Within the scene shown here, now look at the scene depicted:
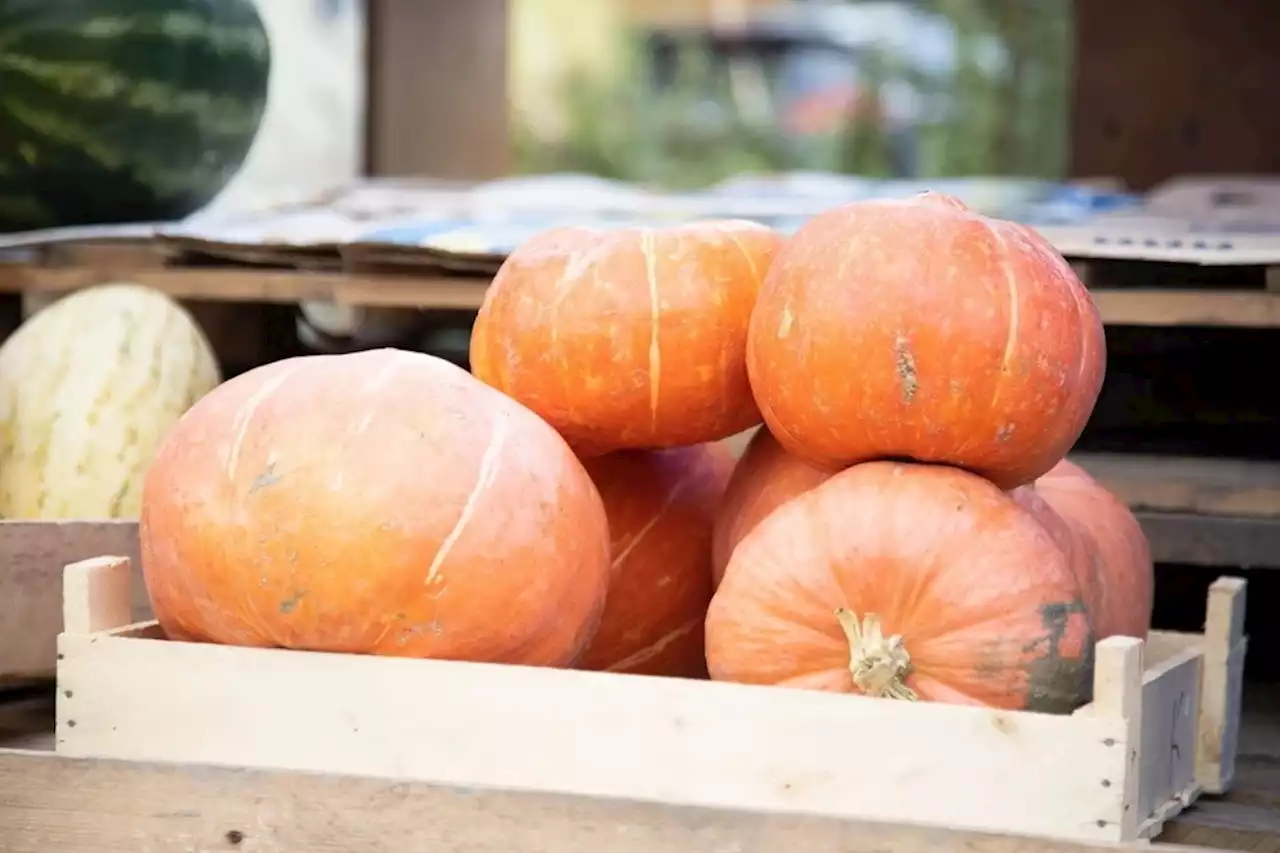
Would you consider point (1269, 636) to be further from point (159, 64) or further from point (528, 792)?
point (159, 64)

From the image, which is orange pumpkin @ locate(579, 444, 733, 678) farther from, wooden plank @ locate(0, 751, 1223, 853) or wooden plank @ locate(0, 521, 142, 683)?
wooden plank @ locate(0, 521, 142, 683)

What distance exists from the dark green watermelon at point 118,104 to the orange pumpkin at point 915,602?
5.00 ft

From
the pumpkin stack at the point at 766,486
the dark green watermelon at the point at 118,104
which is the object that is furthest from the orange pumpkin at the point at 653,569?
the dark green watermelon at the point at 118,104

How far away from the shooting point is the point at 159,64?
2.76 m

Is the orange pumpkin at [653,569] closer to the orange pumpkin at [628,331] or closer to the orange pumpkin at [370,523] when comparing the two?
the orange pumpkin at [628,331]

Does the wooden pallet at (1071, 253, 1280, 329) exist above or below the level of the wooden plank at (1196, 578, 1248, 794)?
above

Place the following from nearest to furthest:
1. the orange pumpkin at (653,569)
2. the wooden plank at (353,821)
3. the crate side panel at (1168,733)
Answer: the wooden plank at (353,821) → the crate side panel at (1168,733) → the orange pumpkin at (653,569)

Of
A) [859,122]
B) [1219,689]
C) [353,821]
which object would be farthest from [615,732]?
[859,122]

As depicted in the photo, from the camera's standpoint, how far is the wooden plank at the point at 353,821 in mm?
1430

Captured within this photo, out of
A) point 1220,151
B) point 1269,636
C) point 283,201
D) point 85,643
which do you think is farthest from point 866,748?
point 1220,151

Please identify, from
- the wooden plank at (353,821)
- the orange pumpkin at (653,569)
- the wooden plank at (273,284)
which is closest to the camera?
the wooden plank at (353,821)

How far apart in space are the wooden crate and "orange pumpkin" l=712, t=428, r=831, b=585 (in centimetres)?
31

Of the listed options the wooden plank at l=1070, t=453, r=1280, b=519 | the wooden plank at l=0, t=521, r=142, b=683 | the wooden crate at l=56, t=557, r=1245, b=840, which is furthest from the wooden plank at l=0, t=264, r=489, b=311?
the wooden plank at l=1070, t=453, r=1280, b=519

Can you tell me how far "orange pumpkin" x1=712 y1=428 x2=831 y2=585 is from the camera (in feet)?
5.93
